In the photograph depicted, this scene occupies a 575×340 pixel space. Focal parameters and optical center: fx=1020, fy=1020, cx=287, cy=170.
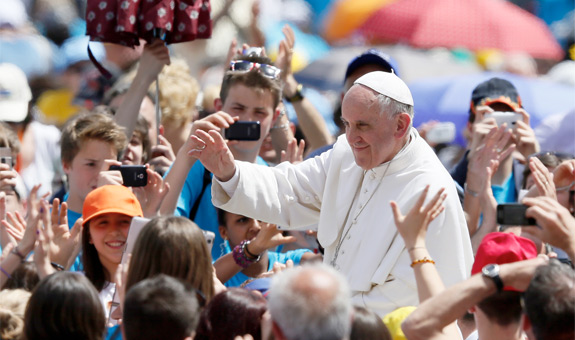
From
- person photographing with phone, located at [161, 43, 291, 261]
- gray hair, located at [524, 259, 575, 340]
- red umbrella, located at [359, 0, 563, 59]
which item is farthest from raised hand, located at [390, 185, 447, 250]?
red umbrella, located at [359, 0, 563, 59]

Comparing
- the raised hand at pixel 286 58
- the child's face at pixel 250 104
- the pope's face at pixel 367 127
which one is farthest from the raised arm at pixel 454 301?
the raised hand at pixel 286 58

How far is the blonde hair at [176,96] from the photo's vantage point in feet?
22.5

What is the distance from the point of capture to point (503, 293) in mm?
3629

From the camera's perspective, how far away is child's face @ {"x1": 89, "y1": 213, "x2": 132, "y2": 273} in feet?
16.2

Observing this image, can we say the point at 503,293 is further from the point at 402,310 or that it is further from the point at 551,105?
the point at 551,105

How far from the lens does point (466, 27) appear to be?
1385 centimetres

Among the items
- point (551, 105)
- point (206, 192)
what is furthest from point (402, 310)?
point (551, 105)

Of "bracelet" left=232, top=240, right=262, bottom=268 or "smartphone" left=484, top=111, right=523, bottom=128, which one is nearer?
"bracelet" left=232, top=240, right=262, bottom=268

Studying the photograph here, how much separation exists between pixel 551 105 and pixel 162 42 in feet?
16.8

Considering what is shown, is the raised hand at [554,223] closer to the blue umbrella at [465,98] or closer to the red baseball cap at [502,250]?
the red baseball cap at [502,250]

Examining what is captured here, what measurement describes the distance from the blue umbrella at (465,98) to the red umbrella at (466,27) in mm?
2803

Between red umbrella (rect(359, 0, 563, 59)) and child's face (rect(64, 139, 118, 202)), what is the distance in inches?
343

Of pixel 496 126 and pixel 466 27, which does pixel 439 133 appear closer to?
pixel 496 126

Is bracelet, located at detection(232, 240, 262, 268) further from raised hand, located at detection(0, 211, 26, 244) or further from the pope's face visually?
raised hand, located at detection(0, 211, 26, 244)
